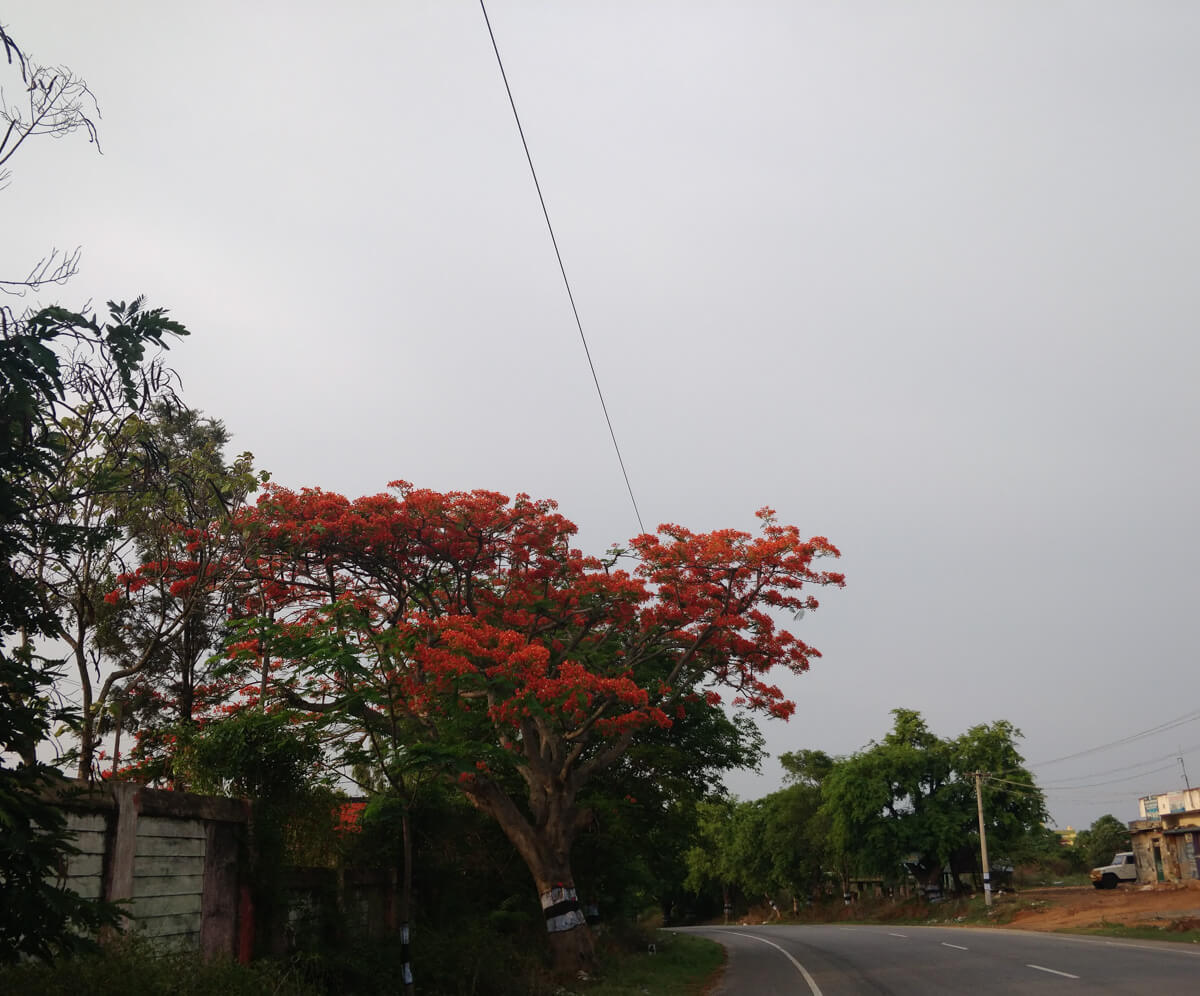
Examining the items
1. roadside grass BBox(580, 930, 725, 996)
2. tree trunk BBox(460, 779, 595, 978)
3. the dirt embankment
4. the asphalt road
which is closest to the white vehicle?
the dirt embankment

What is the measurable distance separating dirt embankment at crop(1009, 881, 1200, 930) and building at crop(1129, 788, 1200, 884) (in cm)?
447

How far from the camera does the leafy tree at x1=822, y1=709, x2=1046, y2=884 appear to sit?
5044 cm

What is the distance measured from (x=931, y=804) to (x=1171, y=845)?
443 inches

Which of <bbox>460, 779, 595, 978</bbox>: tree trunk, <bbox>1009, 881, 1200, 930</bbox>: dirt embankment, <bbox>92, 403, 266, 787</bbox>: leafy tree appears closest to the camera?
<bbox>92, 403, 266, 787</bbox>: leafy tree

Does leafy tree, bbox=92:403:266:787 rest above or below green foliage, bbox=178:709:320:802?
above

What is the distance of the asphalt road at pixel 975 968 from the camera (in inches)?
559

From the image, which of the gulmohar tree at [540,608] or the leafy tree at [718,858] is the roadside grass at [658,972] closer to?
the gulmohar tree at [540,608]

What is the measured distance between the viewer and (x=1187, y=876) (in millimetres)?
44969

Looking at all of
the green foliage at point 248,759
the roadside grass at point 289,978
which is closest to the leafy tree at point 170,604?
the green foliage at point 248,759

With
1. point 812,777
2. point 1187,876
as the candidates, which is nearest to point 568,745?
point 1187,876

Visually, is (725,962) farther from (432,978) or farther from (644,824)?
(432,978)

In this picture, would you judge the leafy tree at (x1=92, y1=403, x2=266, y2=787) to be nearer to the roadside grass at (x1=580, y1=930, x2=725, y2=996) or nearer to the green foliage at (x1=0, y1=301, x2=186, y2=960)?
the green foliage at (x1=0, y1=301, x2=186, y2=960)

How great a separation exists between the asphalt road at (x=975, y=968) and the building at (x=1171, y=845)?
958 inches

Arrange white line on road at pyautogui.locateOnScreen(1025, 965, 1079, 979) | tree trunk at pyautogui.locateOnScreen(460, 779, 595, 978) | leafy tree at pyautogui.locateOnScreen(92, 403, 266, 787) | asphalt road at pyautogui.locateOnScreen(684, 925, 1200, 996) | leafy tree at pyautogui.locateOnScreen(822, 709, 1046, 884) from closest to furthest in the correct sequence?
leafy tree at pyautogui.locateOnScreen(92, 403, 266, 787)
asphalt road at pyautogui.locateOnScreen(684, 925, 1200, 996)
white line on road at pyautogui.locateOnScreen(1025, 965, 1079, 979)
tree trunk at pyautogui.locateOnScreen(460, 779, 595, 978)
leafy tree at pyautogui.locateOnScreen(822, 709, 1046, 884)
